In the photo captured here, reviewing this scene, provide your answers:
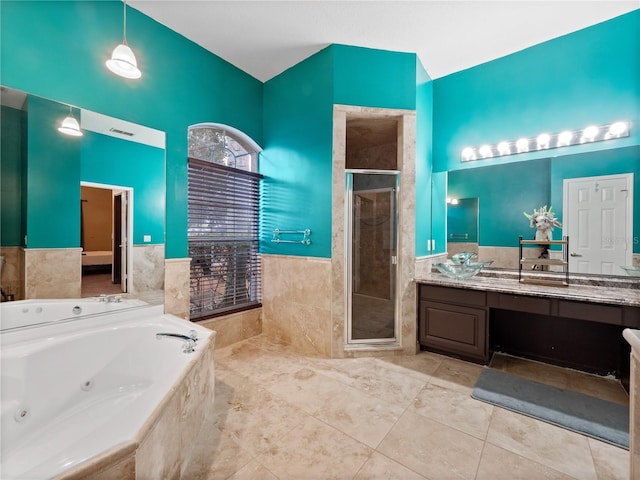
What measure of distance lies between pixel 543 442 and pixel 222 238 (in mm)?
→ 3083

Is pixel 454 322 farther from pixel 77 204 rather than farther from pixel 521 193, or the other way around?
pixel 77 204

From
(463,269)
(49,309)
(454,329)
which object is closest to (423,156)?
(463,269)

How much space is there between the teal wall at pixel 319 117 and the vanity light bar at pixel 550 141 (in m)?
0.53

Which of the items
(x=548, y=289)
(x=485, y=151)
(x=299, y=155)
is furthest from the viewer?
(x=299, y=155)

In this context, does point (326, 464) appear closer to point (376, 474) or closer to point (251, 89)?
point (376, 474)

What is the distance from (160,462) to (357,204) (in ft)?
8.13

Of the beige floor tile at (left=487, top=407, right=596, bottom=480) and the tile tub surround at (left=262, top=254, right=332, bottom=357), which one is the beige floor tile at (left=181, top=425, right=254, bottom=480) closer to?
the tile tub surround at (left=262, top=254, right=332, bottom=357)

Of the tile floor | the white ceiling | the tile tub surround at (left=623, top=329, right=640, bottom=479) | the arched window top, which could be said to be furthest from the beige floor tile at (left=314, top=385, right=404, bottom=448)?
the white ceiling

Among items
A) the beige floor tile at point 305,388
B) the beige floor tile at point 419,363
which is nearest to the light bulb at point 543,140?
the beige floor tile at point 419,363

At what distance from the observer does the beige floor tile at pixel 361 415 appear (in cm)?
169

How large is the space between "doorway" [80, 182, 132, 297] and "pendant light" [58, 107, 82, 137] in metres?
0.37

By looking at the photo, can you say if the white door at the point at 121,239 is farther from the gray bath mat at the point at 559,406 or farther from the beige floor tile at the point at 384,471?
the gray bath mat at the point at 559,406

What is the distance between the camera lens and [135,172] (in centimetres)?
225

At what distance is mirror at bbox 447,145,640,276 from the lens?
226cm
